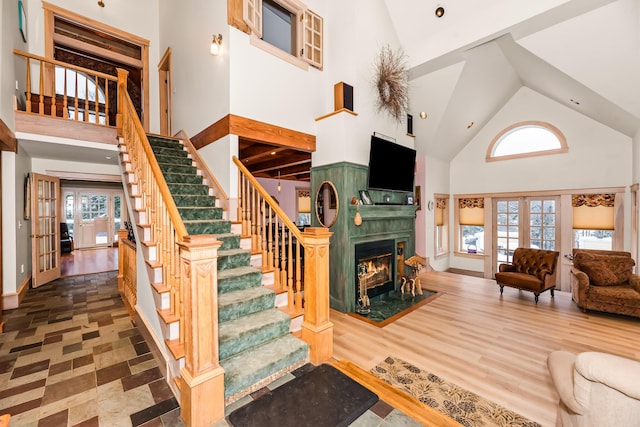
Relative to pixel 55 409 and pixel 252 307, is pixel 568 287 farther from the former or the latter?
pixel 55 409

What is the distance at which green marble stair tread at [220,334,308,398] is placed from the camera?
199 cm

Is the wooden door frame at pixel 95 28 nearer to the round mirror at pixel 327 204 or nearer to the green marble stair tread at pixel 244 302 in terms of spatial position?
the round mirror at pixel 327 204

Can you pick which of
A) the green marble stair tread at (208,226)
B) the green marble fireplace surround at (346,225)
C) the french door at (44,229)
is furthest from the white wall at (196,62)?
the french door at (44,229)

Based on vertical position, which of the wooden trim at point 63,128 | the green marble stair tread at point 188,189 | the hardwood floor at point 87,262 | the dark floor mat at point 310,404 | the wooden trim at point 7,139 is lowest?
the dark floor mat at point 310,404

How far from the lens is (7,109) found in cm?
339

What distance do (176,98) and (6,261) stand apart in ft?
12.2

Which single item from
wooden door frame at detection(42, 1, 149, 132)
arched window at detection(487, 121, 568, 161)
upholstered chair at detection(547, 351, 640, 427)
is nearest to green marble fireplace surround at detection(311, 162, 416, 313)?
upholstered chair at detection(547, 351, 640, 427)

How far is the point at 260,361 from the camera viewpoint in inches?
85.7

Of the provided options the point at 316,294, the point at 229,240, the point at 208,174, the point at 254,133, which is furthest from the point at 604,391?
the point at 208,174

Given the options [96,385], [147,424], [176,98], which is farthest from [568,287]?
[176,98]

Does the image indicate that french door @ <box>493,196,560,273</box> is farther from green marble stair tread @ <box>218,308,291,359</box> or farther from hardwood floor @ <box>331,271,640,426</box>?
green marble stair tread @ <box>218,308,291,359</box>

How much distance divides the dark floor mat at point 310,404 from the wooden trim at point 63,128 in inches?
185

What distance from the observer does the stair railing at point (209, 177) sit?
3541mm

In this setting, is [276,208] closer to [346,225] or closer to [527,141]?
[346,225]
